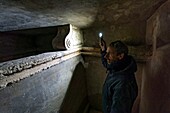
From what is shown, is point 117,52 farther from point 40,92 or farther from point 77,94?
point 77,94

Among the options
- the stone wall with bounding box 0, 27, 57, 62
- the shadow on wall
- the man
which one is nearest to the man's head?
the man

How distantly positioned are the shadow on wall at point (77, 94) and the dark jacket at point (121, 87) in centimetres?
62

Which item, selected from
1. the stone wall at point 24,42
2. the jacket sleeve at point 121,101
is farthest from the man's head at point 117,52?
the stone wall at point 24,42

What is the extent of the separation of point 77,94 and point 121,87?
1068mm

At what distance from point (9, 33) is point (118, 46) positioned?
1.57m

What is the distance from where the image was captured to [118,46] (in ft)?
4.74

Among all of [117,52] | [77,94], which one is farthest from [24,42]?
[117,52]

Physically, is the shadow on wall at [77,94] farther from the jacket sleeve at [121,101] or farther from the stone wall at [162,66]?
the stone wall at [162,66]

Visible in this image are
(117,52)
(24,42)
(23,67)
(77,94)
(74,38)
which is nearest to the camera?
(23,67)

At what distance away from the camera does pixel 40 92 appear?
1325mm

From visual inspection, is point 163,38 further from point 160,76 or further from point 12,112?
point 12,112

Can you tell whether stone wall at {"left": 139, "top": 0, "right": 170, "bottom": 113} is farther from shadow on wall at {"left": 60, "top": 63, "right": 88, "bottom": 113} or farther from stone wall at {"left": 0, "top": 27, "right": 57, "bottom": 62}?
stone wall at {"left": 0, "top": 27, "right": 57, "bottom": 62}

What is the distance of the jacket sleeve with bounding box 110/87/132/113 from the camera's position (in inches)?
49.3

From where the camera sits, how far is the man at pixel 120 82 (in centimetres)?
127
